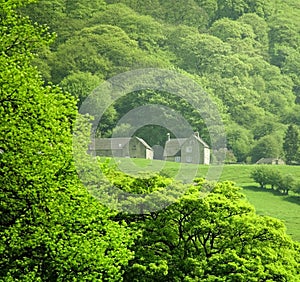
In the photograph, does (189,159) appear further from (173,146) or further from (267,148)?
(267,148)

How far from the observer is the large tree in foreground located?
21859mm

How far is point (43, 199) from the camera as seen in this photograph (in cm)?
2273

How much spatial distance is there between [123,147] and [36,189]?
86878mm

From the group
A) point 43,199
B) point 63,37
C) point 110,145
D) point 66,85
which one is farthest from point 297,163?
point 43,199

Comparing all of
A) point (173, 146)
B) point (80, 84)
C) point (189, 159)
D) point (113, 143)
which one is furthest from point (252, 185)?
point (80, 84)

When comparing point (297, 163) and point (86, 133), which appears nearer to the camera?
point (86, 133)

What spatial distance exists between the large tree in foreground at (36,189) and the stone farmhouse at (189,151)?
83168mm

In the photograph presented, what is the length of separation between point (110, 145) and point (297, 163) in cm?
3551

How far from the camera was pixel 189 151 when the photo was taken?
111500 mm

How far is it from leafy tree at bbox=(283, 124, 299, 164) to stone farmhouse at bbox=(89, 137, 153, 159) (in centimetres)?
2943

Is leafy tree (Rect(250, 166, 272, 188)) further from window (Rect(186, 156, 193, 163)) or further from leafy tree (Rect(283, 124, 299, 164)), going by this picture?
leafy tree (Rect(283, 124, 299, 164))

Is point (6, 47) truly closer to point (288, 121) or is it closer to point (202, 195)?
point (202, 195)

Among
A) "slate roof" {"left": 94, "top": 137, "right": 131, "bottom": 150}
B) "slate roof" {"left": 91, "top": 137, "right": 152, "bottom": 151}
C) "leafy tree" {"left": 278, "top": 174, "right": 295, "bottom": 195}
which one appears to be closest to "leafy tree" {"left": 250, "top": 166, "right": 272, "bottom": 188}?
"leafy tree" {"left": 278, "top": 174, "right": 295, "bottom": 195}

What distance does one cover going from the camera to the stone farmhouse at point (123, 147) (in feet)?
349
